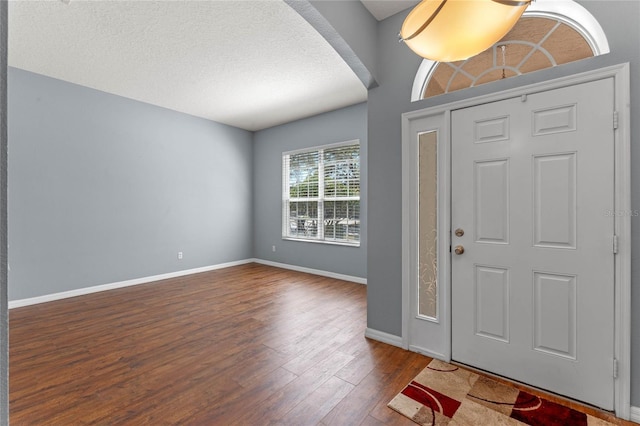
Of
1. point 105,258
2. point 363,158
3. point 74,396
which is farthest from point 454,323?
point 105,258

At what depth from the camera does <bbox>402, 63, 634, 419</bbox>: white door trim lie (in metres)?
1.73

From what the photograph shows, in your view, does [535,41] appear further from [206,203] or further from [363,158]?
[206,203]

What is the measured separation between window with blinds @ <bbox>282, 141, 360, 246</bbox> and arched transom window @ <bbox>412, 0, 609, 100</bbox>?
2660 millimetres

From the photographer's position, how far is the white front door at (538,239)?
5.97 ft

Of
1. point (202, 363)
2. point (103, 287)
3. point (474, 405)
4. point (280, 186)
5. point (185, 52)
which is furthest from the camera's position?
point (280, 186)

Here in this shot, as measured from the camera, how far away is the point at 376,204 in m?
2.81

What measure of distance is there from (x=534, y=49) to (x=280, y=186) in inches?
192

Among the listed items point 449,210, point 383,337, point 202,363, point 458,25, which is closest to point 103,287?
point 202,363

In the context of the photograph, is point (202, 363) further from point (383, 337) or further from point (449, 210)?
point (449, 210)

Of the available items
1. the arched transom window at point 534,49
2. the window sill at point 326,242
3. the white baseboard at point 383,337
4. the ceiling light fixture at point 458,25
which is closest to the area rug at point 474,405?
the white baseboard at point 383,337

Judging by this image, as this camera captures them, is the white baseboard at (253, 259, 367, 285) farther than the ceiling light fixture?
Yes

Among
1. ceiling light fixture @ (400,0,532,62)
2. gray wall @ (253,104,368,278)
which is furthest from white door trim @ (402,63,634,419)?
gray wall @ (253,104,368,278)

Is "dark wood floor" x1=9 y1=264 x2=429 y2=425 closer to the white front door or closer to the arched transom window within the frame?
the white front door

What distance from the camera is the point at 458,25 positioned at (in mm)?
1080
